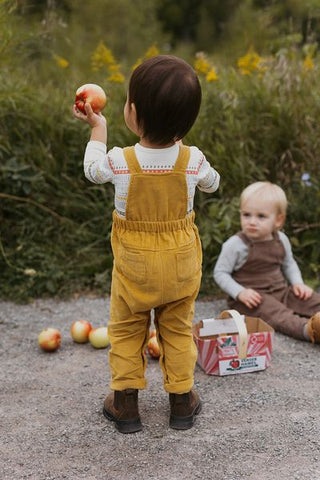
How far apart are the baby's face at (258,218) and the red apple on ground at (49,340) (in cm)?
125

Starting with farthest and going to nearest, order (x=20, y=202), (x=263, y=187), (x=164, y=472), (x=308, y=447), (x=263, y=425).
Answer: (x=20, y=202) → (x=263, y=187) → (x=263, y=425) → (x=308, y=447) → (x=164, y=472)

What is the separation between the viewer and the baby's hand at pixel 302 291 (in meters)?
3.67

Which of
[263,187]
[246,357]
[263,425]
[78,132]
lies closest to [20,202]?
[78,132]

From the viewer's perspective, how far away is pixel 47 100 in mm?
4605

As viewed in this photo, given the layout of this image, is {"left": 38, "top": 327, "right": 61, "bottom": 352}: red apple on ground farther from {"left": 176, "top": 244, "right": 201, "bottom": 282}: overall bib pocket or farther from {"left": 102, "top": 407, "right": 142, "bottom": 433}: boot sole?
{"left": 176, "top": 244, "right": 201, "bottom": 282}: overall bib pocket

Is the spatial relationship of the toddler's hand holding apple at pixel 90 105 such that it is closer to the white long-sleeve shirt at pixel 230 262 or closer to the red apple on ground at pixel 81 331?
the red apple on ground at pixel 81 331

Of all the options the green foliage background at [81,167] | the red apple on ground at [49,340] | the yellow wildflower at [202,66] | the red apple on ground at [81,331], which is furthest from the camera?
the yellow wildflower at [202,66]

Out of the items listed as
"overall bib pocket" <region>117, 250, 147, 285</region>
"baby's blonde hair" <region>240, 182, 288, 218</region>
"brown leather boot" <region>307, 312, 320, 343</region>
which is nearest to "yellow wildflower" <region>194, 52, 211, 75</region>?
"baby's blonde hair" <region>240, 182, 288, 218</region>

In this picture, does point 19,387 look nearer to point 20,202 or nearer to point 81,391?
point 81,391

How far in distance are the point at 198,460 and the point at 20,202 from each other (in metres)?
2.56

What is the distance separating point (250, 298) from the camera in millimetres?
3516

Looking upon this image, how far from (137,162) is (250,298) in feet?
5.07

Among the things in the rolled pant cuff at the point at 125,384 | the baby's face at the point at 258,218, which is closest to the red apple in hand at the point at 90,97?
the rolled pant cuff at the point at 125,384

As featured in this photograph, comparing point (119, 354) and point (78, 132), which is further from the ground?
point (78, 132)
